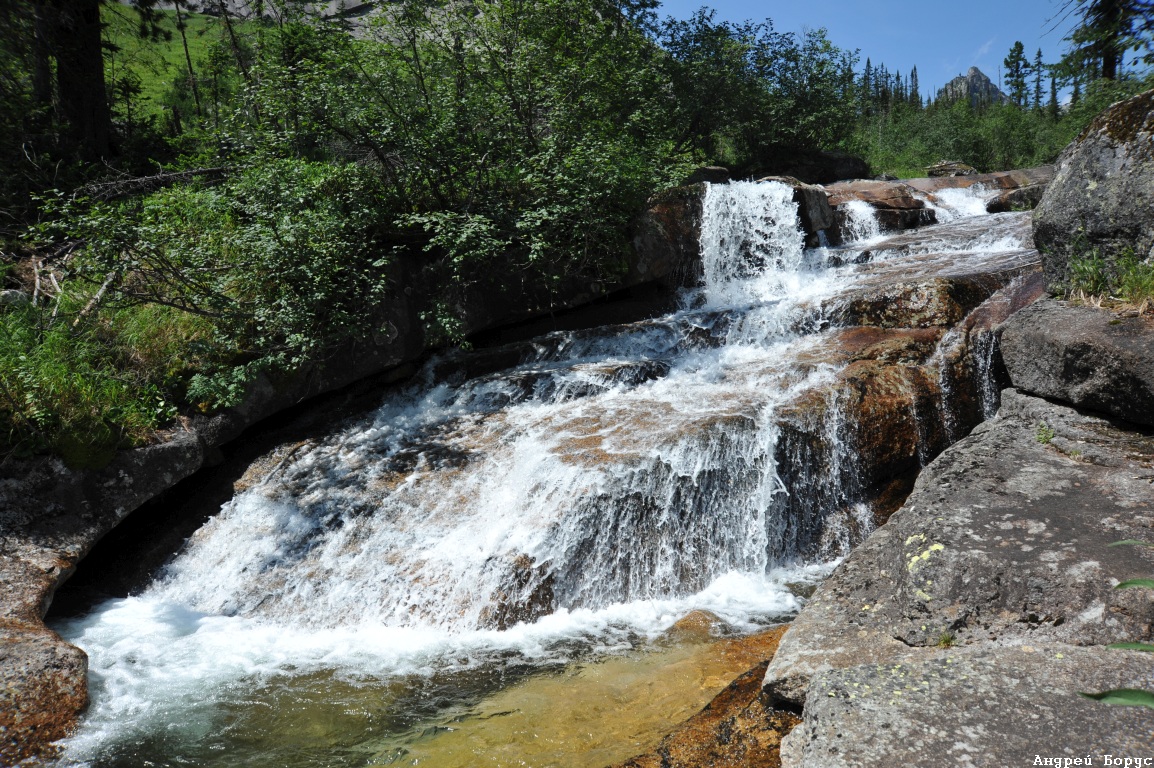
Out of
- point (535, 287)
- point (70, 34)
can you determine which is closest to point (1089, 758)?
point (535, 287)

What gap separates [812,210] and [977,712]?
12.4m

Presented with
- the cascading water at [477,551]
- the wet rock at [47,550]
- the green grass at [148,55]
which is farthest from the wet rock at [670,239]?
the green grass at [148,55]

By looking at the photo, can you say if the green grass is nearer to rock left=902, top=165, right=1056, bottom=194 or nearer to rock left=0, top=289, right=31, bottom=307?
rock left=0, top=289, right=31, bottom=307

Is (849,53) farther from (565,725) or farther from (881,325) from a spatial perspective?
(565,725)

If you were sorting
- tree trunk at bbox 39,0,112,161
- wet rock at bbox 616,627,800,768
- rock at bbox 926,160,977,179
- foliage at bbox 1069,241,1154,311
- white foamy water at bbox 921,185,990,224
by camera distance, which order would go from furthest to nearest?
rock at bbox 926,160,977,179, white foamy water at bbox 921,185,990,224, tree trunk at bbox 39,0,112,161, foliage at bbox 1069,241,1154,311, wet rock at bbox 616,627,800,768

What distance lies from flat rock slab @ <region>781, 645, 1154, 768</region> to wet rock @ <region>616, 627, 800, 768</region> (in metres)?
0.37

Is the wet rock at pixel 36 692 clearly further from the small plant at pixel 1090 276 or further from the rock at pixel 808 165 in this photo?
the rock at pixel 808 165

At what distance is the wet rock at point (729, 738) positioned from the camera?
2.92 m

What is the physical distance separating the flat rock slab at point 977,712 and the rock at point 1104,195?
4.53 m

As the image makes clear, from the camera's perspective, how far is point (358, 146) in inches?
401

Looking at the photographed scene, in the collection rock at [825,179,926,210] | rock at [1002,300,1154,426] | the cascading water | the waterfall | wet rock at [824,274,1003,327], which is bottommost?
the cascading water

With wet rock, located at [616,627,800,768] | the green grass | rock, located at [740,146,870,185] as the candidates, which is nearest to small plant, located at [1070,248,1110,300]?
wet rock, located at [616,627,800,768]

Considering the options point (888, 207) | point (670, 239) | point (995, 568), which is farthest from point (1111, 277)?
point (888, 207)

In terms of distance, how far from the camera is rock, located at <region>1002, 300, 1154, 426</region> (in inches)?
183
